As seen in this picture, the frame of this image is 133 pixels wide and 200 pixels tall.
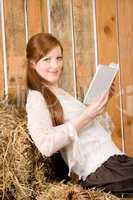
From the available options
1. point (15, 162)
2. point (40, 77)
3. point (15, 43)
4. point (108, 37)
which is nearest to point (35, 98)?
point (40, 77)

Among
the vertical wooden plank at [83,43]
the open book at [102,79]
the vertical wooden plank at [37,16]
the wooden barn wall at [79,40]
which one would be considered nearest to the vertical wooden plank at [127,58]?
the wooden barn wall at [79,40]

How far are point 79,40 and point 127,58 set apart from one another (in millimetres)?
306

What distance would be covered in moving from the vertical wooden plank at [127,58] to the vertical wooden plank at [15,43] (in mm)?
588

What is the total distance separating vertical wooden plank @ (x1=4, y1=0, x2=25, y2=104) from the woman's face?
48 cm

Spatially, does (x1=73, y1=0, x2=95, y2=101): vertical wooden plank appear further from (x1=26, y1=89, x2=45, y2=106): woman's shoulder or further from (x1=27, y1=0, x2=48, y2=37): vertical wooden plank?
(x1=26, y1=89, x2=45, y2=106): woman's shoulder

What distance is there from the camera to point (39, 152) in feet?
6.52

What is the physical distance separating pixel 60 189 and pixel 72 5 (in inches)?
47.6

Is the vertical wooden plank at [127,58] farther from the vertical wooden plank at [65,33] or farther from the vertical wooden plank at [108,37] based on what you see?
the vertical wooden plank at [65,33]

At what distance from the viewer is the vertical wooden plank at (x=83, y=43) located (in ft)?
8.79

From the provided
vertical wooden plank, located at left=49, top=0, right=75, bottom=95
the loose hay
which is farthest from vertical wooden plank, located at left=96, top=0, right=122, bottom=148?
the loose hay

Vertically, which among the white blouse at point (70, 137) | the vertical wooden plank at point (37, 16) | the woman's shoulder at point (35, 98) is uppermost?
the vertical wooden plank at point (37, 16)

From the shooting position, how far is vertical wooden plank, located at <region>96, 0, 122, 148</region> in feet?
8.88

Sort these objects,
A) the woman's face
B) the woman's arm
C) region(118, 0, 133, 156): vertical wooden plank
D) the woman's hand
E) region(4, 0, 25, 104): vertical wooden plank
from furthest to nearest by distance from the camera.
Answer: region(118, 0, 133, 156): vertical wooden plank < region(4, 0, 25, 104): vertical wooden plank < the woman's face < the woman's hand < the woman's arm

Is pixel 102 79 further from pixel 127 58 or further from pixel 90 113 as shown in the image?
pixel 127 58
